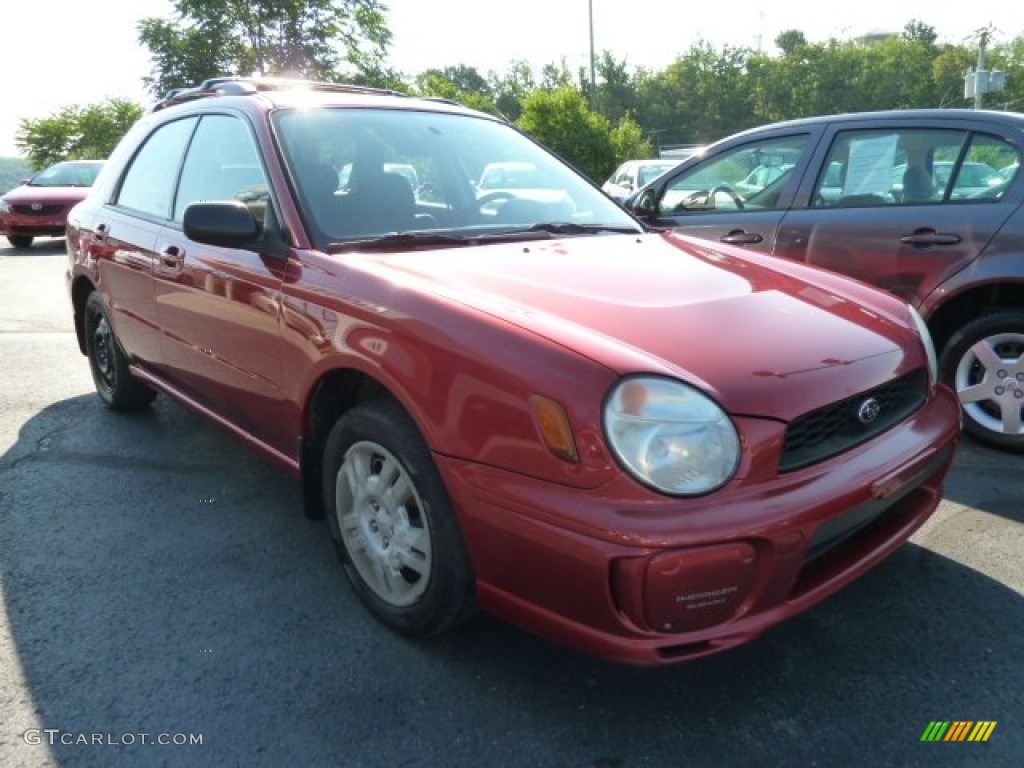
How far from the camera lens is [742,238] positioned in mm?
4500

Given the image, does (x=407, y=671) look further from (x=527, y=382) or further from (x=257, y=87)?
(x=257, y=87)

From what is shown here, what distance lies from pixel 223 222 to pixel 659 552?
1.78m

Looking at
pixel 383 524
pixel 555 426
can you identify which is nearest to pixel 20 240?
pixel 383 524

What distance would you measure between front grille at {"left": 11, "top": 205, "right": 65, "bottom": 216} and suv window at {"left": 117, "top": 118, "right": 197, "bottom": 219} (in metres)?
11.7

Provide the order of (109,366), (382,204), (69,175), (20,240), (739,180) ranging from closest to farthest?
(382,204)
(109,366)
(739,180)
(20,240)
(69,175)

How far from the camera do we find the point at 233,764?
1.99m

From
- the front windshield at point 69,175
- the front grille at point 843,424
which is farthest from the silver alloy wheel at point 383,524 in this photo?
the front windshield at point 69,175

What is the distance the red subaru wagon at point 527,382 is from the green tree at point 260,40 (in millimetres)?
25077

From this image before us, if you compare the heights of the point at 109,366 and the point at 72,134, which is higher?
the point at 72,134

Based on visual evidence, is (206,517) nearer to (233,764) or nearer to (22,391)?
(233,764)

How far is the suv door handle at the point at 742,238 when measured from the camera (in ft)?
14.7

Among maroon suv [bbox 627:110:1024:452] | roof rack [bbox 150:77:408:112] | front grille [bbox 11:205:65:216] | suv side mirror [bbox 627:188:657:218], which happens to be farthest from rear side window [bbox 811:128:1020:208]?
front grille [bbox 11:205:65:216]

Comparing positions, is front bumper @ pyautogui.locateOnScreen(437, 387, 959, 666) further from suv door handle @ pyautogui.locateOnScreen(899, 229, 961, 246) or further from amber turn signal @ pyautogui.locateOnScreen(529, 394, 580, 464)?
suv door handle @ pyautogui.locateOnScreen(899, 229, 961, 246)

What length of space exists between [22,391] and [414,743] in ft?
14.6
